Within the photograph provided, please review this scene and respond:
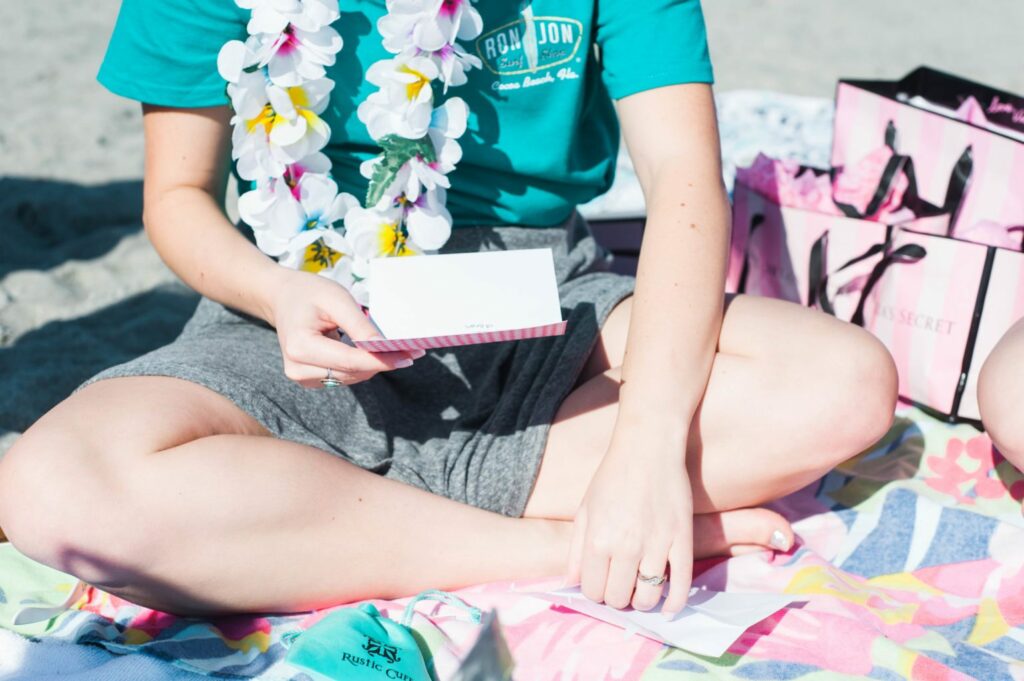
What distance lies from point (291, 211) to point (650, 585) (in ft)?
2.30

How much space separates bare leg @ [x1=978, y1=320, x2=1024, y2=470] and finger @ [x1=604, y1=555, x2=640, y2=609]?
0.57m

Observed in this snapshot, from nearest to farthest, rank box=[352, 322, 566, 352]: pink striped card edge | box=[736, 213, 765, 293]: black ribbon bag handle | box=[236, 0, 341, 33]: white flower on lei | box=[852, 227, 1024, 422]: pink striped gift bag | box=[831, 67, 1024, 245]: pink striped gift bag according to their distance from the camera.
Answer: box=[352, 322, 566, 352]: pink striped card edge → box=[236, 0, 341, 33]: white flower on lei → box=[852, 227, 1024, 422]: pink striped gift bag → box=[831, 67, 1024, 245]: pink striped gift bag → box=[736, 213, 765, 293]: black ribbon bag handle

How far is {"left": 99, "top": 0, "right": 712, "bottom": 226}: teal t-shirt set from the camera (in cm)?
138

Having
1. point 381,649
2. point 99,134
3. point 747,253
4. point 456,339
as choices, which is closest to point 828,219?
point 747,253

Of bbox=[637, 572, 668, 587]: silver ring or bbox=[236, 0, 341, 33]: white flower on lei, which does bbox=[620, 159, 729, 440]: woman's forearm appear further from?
bbox=[236, 0, 341, 33]: white flower on lei

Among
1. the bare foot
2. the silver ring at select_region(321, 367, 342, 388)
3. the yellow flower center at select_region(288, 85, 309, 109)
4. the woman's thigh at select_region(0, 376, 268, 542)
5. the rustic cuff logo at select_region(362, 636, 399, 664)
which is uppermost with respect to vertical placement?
the yellow flower center at select_region(288, 85, 309, 109)

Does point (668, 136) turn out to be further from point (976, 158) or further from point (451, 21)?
point (976, 158)

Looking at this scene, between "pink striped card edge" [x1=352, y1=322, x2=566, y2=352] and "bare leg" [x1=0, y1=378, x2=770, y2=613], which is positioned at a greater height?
"pink striped card edge" [x1=352, y1=322, x2=566, y2=352]

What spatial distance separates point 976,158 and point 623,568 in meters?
1.10

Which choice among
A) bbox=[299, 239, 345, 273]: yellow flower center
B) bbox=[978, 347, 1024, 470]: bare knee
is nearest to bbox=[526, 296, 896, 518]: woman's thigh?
bbox=[978, 347, 1024, 470]: bare knee

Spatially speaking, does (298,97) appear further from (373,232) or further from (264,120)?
(373,232)

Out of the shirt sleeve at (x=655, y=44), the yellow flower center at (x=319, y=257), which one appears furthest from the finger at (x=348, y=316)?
the shirt sleeve at (x=655, y=44)

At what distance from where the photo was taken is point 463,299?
44.5 inches

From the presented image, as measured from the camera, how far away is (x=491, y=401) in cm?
146
